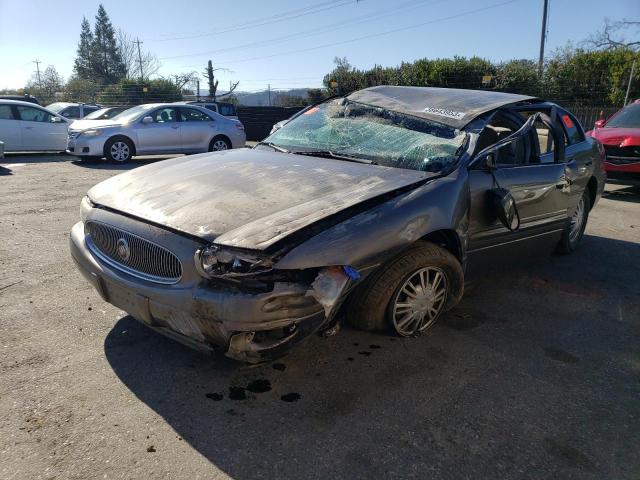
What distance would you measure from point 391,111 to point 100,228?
7.84ft

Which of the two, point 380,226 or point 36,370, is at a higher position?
point 380,226

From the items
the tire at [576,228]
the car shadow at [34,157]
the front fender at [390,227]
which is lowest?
the tire at [576,228]

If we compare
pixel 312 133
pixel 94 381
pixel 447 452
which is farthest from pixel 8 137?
pixel 447 452

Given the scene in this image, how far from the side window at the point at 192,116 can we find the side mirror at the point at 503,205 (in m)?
10.5

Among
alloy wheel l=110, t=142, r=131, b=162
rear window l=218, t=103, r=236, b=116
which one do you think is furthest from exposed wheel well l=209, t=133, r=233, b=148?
rear window l=218, t=103, r=236, b=116

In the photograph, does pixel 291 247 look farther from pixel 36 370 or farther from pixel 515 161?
pixel 515 161

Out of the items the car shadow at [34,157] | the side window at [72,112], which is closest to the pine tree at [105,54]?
the side window at [72,112]

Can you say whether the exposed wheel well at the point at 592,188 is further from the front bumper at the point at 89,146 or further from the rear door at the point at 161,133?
the front bumper at the point at 89,146

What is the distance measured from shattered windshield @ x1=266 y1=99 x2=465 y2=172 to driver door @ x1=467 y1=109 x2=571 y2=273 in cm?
29

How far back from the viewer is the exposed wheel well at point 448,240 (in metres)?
3.28

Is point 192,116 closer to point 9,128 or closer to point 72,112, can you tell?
point 9,128

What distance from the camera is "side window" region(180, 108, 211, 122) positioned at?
12.6m

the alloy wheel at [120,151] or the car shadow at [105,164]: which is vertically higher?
the alloy wheel at [120,151]

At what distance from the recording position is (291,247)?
246cm
